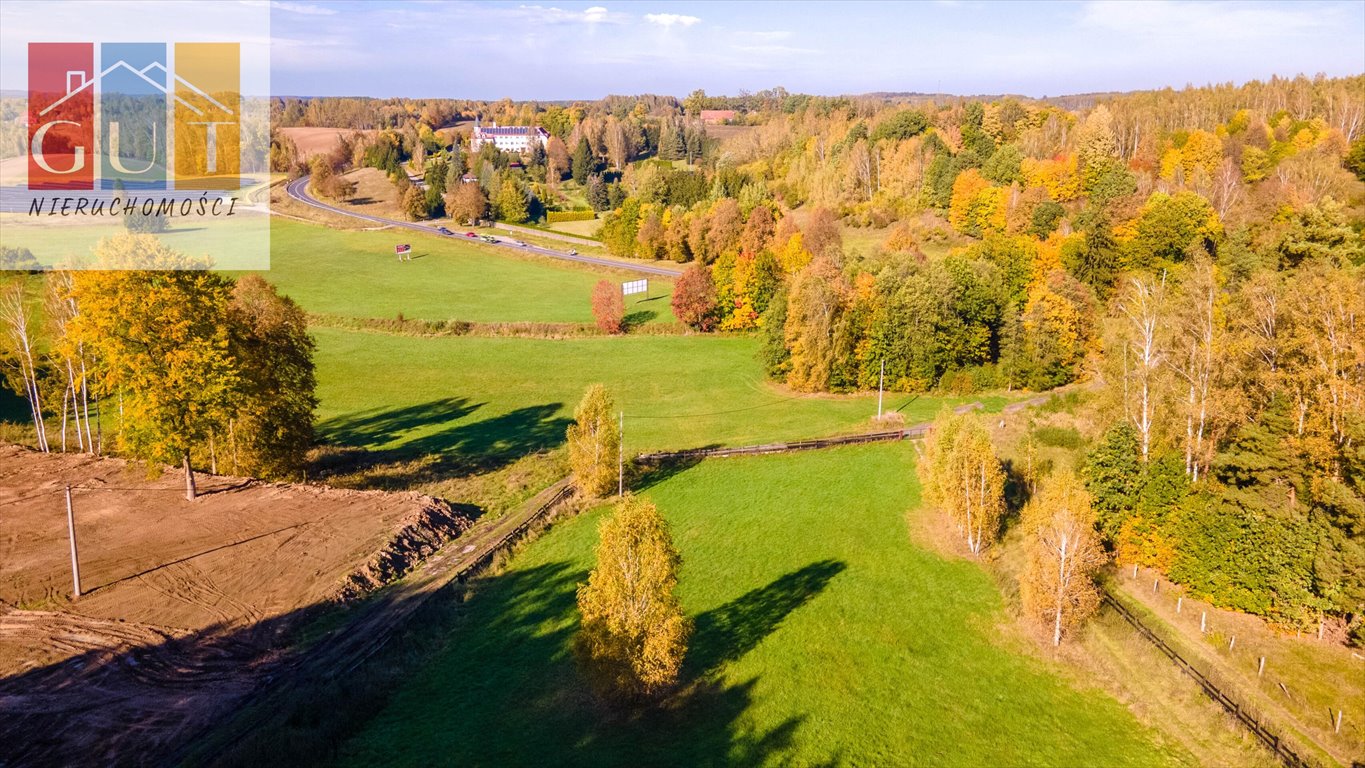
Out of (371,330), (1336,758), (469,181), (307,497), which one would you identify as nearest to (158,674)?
(307,497)

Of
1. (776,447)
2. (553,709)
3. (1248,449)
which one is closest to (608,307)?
(776,447)

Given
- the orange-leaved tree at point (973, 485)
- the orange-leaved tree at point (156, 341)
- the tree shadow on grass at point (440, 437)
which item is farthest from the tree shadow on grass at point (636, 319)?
the orange-leaved tree at point (973, 485)

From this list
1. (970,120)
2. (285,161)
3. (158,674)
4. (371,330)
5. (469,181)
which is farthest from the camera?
(285,161)

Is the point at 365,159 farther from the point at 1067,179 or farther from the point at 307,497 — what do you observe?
the point at 307,497

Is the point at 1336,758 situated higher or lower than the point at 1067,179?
lower

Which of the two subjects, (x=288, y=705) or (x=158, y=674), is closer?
(x=288, y=705)

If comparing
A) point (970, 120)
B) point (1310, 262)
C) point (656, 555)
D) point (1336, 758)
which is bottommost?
point (1336, 758)

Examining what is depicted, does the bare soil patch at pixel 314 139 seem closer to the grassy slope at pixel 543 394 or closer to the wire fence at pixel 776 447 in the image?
the grassy slope at pixel 543 394

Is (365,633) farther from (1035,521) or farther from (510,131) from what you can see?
(510,131)
